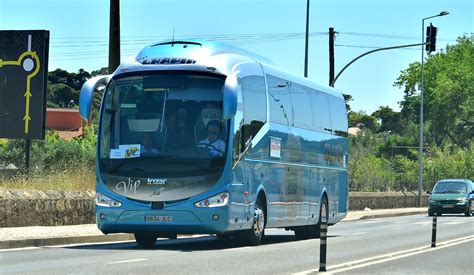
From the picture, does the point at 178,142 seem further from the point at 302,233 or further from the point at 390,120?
the point at 390,120

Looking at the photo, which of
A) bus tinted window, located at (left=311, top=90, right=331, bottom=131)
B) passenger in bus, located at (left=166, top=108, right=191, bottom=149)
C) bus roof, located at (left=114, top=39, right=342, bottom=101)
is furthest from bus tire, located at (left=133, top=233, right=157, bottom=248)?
bus tinted window, located at (left=311, top=90, right=331, bottom=131)

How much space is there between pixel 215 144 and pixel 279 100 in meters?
3.40

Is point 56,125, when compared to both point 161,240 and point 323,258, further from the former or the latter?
point 323,258

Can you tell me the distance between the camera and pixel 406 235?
2822 centimetres

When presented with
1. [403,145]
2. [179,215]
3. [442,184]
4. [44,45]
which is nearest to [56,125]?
[442,184]

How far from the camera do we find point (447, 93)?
107875mm

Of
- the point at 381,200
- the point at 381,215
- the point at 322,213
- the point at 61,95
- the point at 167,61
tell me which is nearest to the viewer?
the point at 167,61

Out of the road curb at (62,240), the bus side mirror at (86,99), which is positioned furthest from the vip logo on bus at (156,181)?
the road curb at (62,240)

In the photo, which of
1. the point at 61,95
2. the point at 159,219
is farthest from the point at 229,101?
the point at 61,95

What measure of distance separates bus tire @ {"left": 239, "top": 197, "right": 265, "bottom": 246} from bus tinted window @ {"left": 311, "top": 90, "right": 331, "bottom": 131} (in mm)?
4312

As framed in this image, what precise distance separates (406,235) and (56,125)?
60.7m

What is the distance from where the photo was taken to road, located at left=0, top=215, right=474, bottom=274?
15.3 meters

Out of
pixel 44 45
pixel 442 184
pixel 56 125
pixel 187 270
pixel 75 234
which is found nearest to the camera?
pixel 187 270

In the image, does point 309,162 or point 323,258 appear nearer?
point 323,258
